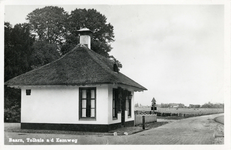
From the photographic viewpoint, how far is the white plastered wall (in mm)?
19453

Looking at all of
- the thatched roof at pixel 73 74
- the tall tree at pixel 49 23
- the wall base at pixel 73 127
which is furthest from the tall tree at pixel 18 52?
the wall base at pixel 73 127

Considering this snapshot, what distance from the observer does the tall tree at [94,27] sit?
32625 millimetres

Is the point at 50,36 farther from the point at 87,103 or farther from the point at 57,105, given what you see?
the point at 87,103

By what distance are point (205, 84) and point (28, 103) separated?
10105 mm

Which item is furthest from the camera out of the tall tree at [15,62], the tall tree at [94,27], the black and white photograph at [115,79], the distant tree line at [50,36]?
the tall tree at [94,27]

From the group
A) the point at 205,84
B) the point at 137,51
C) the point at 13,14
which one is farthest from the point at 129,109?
the point at 13,14

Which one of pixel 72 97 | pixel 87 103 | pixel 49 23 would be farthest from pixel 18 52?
pixel 87 103

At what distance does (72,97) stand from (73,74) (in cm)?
134

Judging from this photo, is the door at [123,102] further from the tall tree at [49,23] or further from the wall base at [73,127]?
the tall tree at [49,23]

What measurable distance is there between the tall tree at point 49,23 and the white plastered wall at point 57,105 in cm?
1189

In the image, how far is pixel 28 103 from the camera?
20.7m

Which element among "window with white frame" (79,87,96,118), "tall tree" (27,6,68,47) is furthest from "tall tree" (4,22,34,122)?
"window with white frame" (79,87,96,118)

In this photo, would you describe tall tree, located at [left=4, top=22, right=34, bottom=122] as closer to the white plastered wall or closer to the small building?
the small building
